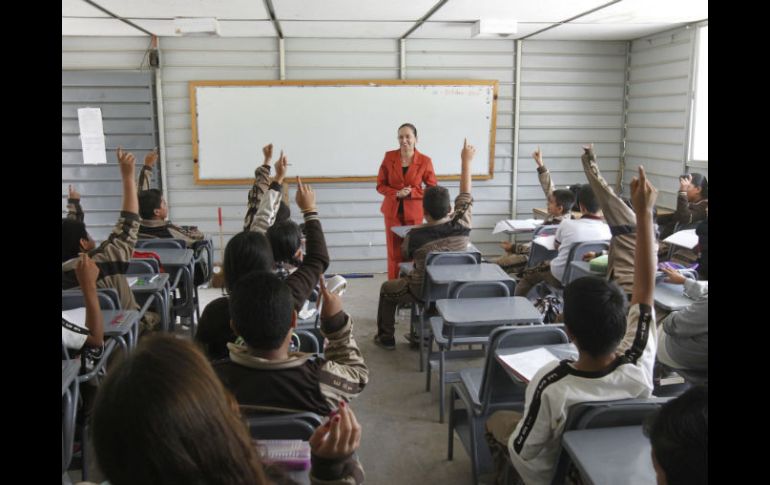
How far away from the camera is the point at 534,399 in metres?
1.72

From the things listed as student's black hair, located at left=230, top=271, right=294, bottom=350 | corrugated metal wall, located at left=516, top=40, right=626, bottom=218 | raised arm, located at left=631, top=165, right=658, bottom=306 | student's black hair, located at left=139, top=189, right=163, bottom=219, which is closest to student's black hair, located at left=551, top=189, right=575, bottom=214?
corrugated metal wall, located at left=516, top=40, right=626, bottom=218

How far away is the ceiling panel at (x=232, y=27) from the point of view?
5434 millimetres

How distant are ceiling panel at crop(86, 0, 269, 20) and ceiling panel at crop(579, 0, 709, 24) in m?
2.87

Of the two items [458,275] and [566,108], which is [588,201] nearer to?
[458,275]

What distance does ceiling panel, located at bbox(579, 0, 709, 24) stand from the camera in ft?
15.4

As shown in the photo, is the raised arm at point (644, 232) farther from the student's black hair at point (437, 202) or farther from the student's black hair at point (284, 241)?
the student's black hair at point (437, 202)

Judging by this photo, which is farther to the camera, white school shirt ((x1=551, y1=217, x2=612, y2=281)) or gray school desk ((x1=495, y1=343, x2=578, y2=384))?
white school shirt ((x1=551, y1=217, x2=612, y2=281))

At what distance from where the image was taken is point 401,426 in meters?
3.26

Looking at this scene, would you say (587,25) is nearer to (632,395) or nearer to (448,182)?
(448,182)

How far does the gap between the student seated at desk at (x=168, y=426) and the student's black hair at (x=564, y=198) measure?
4.54m

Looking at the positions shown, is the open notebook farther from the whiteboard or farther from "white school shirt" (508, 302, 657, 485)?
the whiteboard
